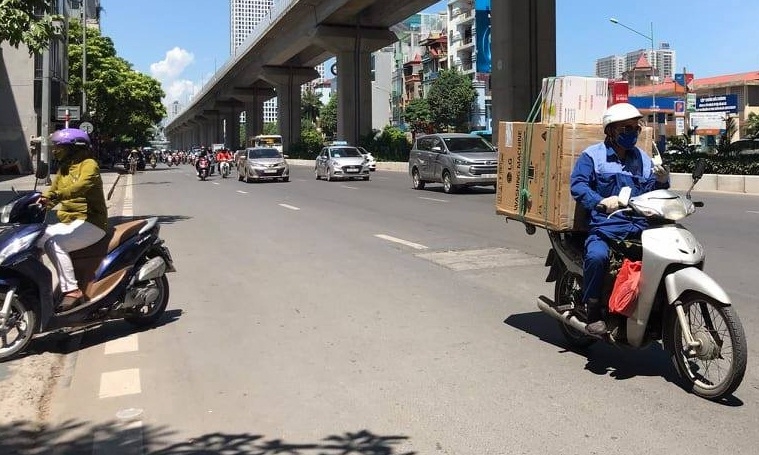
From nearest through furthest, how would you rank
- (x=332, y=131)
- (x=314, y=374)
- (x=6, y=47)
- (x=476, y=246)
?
(x=314, y=374), (x=476, y=246), (x=6, y=47), (x=332, y=131)

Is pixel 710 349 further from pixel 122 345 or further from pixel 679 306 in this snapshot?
pixel 122 345

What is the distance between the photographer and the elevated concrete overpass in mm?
30661

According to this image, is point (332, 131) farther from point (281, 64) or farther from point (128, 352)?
point (128, 352)

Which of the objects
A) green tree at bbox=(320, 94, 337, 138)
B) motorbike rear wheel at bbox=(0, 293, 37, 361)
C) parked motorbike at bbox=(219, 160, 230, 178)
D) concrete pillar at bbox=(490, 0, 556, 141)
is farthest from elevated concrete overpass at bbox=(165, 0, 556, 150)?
motorbike rear wheel at bbox=(0, 293, 37, 361)

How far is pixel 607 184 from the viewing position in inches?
177

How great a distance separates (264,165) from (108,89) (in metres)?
28.0

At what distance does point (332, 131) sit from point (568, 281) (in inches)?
4351

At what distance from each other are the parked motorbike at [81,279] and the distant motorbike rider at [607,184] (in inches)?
138

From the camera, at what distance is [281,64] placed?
6444 cm

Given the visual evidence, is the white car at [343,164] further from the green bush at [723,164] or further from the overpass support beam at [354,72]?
the overpass support beam at [354,72]

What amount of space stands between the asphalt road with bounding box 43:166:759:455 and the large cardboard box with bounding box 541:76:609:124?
176 centimetres

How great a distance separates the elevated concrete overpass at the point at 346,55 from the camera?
30.7 m

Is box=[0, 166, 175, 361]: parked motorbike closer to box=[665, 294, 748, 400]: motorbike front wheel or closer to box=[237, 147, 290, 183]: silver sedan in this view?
box=[665, 294, 748, 400]: motorbike front wheel

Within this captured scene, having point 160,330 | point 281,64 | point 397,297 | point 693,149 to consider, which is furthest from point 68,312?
point 281,64
